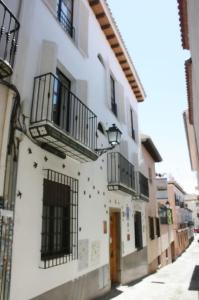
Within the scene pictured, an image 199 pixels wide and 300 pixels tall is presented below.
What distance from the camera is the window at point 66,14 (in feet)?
24.4

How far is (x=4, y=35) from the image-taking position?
4.62 m

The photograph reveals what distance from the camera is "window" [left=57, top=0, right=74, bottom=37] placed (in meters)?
7.43

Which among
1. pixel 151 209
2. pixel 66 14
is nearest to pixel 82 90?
pixel 66 14

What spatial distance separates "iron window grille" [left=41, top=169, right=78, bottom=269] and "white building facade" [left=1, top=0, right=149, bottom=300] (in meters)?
0.02

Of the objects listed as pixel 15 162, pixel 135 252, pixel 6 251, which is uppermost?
pixel 15 162

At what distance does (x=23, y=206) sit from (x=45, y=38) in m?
3.51

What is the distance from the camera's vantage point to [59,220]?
19.2 feet

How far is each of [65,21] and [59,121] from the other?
3015 mm

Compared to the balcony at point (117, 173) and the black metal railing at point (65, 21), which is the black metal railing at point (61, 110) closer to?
the balcony at point (117, 173)

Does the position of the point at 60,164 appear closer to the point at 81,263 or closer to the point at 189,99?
the point at 81,263

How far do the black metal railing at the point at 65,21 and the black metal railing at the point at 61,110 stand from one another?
80.1 inches

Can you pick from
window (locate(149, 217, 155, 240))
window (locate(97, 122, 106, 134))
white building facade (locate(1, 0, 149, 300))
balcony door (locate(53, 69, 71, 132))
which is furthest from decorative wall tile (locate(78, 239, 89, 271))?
window (locate(149, 217, 155, 240))

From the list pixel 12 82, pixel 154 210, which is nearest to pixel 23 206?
pixel 12 82

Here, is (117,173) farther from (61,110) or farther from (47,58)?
(47,58)
